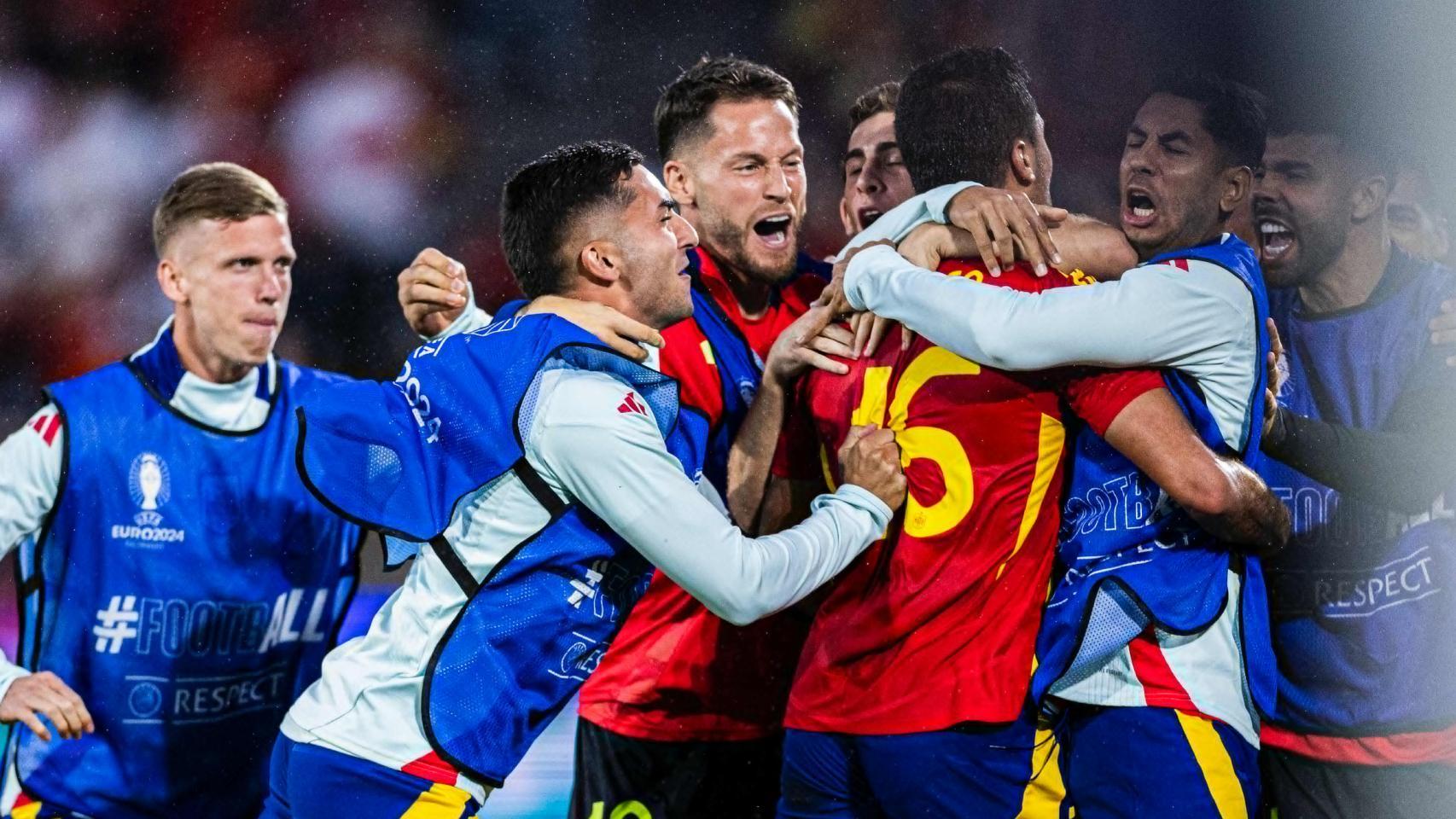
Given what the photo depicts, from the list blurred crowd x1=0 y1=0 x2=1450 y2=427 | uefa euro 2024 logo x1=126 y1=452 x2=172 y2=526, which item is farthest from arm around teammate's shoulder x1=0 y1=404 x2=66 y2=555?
blurred crowd x1=0 y1=0 x2=1450 y2=427

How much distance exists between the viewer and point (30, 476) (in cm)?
301

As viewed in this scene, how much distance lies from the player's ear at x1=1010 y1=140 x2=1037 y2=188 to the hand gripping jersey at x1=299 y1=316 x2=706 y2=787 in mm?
825

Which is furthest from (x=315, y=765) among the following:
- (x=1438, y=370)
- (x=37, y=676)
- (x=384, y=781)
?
(x=1438, y=370)

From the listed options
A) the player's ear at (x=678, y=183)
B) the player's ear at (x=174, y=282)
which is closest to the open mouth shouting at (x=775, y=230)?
the player's ear at (x=678, y=183)

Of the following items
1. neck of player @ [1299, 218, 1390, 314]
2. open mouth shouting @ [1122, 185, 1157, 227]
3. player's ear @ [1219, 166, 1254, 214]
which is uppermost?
player's ear @ [1219, 166, 1254, 214]

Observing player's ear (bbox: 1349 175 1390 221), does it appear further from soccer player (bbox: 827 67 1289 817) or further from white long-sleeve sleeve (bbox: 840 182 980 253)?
white long-sleeve sleeve (bbox: 840 182 980 253)

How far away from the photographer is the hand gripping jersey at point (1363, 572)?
9.17ft

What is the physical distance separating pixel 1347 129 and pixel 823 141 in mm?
3253

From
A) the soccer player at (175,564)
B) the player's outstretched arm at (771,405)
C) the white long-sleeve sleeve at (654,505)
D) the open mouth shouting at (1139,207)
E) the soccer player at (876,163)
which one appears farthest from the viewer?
the soccer player at (876,163)

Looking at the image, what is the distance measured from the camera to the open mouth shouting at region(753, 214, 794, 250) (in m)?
3.10

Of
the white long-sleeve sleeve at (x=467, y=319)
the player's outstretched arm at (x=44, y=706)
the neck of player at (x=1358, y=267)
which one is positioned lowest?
the player's outstretched arm at (x=44, y=706)

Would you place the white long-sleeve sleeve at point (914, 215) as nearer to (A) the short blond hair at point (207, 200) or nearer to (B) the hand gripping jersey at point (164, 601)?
(B) the hand gripping jersey at point (164, 601)

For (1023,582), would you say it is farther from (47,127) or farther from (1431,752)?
(47,127)

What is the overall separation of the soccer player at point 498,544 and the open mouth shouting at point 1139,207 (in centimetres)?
79
